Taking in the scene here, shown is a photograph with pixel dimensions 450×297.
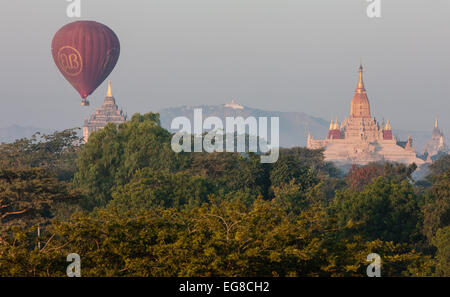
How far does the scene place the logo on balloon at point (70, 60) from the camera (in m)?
77.8

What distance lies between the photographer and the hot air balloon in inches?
3054

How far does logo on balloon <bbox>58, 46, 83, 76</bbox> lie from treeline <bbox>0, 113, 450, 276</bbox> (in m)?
9.81

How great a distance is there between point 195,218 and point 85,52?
55986 millimetres

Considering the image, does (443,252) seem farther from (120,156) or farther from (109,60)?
(109,60)

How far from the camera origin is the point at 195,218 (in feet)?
75.9

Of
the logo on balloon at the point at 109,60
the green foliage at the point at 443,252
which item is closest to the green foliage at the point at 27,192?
the green foliage at the point at 443,252

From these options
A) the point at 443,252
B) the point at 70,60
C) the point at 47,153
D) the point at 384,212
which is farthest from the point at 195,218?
the point at 70,60

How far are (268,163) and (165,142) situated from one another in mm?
9500

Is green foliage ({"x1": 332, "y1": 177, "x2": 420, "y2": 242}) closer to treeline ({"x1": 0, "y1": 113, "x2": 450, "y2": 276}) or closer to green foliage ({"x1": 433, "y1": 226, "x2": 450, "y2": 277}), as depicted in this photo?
treeline ({"x1": 0, "y1": 113, "x2": 450, "y2": 276})

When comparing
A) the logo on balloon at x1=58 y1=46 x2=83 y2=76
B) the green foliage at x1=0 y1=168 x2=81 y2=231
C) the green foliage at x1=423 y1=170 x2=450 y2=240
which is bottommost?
the green foliage at x1=423 y1=170 x2=450 y2=240

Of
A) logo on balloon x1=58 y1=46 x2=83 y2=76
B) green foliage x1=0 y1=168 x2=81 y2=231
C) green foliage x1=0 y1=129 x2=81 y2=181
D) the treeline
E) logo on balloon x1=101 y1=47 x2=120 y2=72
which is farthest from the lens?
logo on balloon x1=101 y1=47 x2=120 y2=72

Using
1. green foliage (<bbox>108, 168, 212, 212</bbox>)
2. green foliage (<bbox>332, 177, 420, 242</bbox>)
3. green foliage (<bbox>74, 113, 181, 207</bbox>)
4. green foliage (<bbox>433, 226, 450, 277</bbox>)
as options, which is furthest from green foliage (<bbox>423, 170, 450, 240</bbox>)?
green foliage (<bbox>74, 113, 181, 207</bbox>)
